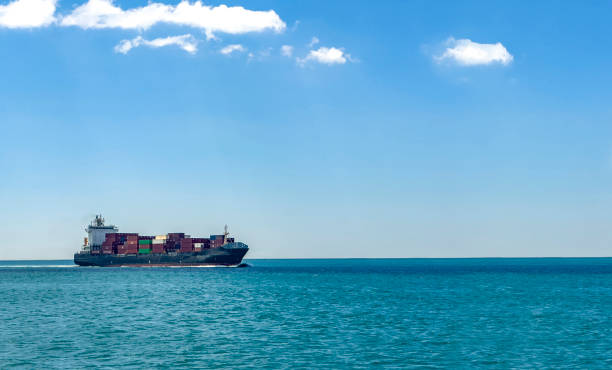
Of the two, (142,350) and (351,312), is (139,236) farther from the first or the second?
(142,350)

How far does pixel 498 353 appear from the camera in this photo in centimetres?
3494

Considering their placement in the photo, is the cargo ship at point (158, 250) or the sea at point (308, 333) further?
the cargo ship at point (158, 250)

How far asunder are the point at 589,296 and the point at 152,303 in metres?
55.1

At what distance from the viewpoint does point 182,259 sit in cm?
18162

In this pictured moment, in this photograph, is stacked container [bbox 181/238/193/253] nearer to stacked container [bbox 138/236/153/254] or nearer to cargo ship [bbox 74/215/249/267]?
cargo ship [bbox 74/215/249/267]

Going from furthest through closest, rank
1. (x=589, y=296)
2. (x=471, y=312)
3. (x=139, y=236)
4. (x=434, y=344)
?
(x=139, y=236)
(x=589, y=296)
(x=471, y=312)
(x=434, y=344)

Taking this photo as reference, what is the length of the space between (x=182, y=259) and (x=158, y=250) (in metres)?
9.60

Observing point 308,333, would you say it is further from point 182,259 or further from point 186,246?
point 186,246

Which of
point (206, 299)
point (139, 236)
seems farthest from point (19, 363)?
point (139, 236)

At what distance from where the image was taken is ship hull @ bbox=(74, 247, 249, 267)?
590 ft

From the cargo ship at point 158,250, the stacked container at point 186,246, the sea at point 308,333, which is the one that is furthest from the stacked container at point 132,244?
the sea at point 308,333

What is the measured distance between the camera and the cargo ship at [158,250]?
591 ft

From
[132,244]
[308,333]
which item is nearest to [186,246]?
[132,244]

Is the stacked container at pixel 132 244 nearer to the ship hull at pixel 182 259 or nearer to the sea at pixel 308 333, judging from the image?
the ship hull at pixel 182 259
